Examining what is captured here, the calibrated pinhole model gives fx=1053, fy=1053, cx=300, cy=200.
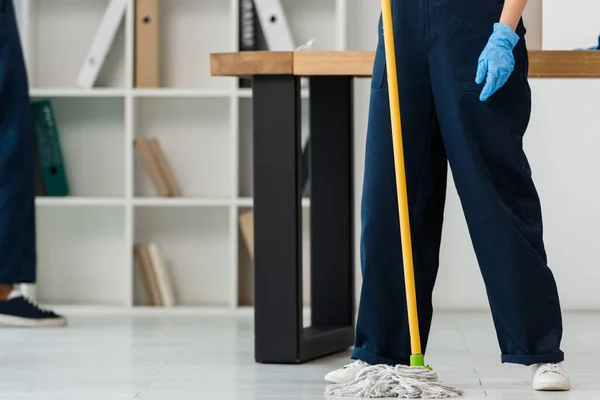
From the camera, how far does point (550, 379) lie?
203 centimetres

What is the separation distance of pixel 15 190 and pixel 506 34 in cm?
182

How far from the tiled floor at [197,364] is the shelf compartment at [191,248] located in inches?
18.4

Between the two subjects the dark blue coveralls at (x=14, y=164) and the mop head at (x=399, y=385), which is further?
the dark blue coveralls at (x=14, y=164)

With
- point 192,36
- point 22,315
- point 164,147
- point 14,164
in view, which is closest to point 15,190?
point 14,164

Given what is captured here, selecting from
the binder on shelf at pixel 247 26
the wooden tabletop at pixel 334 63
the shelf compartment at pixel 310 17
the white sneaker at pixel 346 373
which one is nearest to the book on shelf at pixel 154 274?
the binder on shelf at pixel 247 26

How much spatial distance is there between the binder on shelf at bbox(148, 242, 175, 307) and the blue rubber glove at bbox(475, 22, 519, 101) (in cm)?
201

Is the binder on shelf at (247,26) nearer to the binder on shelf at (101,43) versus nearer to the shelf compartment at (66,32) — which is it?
the binder on shelf at (101,43)

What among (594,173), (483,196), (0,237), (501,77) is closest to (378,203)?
(483,196)

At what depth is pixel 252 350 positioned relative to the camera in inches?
106

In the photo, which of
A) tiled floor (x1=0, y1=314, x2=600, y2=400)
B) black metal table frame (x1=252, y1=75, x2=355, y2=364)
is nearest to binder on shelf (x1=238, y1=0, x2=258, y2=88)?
tiled floor (x1=0, y1=314, x2=600, y2=400)

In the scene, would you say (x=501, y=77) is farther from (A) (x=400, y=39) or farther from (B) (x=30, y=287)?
(B) (x=30, y=287)

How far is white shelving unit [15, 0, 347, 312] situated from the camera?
12.7ft

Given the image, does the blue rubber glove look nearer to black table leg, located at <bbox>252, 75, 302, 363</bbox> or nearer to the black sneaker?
black table leg, located at <bbox>252, 75, 302, 363</bbox>

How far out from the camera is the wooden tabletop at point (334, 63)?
2289 millimetres
